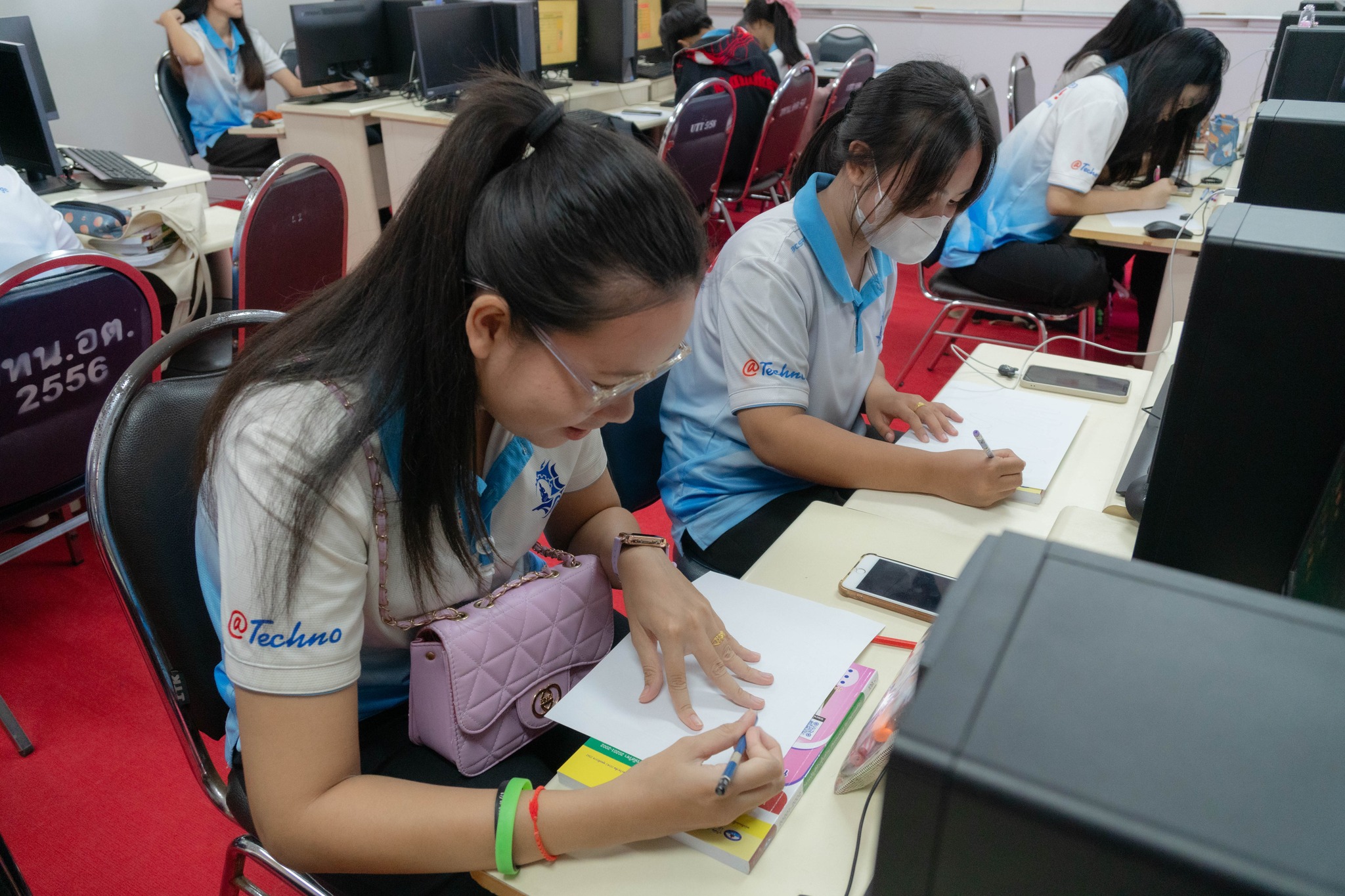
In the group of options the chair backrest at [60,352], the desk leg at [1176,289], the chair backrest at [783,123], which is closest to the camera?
the chair backrest at [60,352]

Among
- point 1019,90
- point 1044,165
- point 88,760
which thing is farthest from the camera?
point 1019,90

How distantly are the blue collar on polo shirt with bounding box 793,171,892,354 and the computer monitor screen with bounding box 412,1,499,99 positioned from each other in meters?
2.86

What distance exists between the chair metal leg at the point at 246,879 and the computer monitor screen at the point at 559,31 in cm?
423

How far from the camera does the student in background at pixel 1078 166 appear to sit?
2.59 metres

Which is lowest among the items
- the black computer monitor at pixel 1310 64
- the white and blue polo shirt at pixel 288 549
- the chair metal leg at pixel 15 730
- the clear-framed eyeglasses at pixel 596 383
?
the chair metal leg at pixel 15 730

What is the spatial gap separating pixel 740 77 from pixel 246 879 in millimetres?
3767

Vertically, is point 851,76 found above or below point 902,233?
below

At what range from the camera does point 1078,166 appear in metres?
2.59

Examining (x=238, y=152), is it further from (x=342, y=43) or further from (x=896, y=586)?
(x=896, y=586)

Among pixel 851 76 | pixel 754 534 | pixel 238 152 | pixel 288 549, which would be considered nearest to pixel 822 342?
pixel 754 534

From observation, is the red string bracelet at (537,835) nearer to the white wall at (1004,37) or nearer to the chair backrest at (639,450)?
the chair backrest at (639,450)

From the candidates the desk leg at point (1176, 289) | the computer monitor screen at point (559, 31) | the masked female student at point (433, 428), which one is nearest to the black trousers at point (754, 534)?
the masked female student at point (433, 428)

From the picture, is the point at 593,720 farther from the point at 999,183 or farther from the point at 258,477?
the point at 999,183

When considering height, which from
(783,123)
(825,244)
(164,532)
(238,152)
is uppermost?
(825,244)
